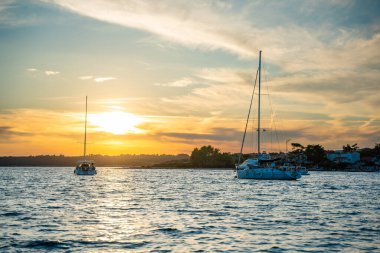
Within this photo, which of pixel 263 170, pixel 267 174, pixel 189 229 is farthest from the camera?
pixel 267 174

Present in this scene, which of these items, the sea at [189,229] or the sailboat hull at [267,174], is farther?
the sailboat hull at [267,174]

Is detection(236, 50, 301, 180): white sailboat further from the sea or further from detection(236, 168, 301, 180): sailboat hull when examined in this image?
the sea

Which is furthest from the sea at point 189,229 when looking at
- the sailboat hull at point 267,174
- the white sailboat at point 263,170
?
the white sailboat at point 263,170

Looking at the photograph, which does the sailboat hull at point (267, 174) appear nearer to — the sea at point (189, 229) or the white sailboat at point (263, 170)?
the white sailboat at point (263, 170)

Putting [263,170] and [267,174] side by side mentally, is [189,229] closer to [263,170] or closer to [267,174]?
[263,170]

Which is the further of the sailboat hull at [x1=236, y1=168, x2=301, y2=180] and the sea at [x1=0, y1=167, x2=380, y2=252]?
the sailboat hull at [x1=236, y1=168, x2=301, y2=180]

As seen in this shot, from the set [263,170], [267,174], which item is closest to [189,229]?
[263,170]

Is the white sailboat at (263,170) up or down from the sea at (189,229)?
up

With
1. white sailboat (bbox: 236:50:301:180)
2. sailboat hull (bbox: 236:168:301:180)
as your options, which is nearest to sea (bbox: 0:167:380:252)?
sailboat hull (bbox: 236:168:301:180)

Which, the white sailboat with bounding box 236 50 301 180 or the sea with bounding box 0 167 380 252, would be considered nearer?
the sea with bounding box 0 167 380 252

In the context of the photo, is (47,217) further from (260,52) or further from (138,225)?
(260,52)

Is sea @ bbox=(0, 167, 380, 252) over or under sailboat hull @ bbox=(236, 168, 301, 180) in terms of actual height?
under

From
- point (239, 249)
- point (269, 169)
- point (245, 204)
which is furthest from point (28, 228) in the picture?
point (269, 169)

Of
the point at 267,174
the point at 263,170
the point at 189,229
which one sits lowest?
the point at 189,229
